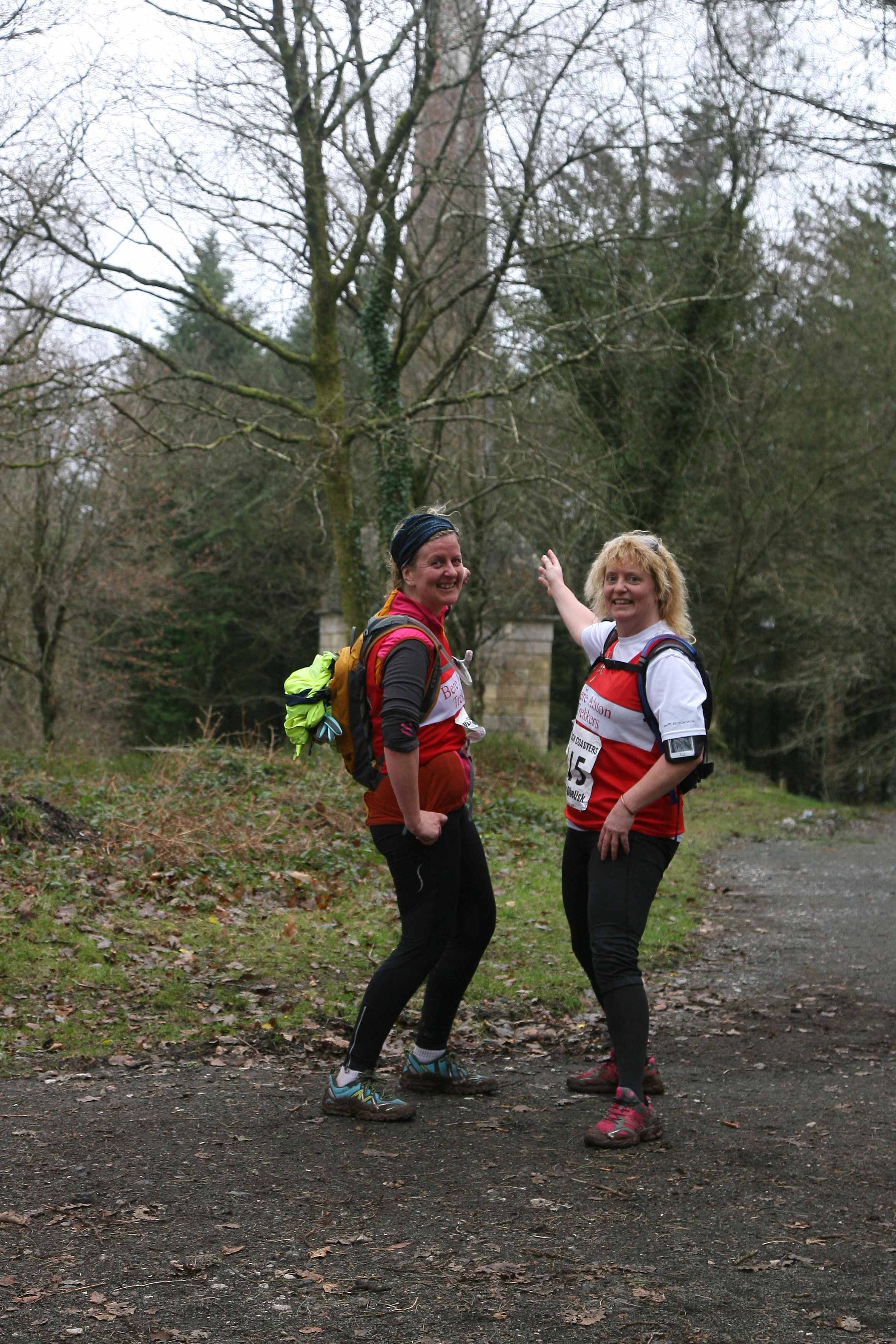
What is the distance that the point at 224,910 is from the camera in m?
8.44

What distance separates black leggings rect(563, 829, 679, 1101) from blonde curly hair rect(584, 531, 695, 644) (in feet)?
2.63

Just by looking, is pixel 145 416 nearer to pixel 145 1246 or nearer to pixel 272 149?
pixel 272 149

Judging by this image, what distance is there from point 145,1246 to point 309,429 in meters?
20.0

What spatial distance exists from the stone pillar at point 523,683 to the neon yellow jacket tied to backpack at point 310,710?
19.9m

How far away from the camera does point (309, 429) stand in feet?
73.9

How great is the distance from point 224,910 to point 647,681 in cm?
478

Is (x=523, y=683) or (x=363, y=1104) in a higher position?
(x=523, y=683)

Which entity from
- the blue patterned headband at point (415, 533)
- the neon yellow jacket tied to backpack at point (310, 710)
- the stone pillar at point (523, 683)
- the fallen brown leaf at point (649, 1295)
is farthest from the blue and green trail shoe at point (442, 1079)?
the stone pillar at point (523, 683)

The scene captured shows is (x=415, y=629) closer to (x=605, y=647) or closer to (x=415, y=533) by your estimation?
(x=415, y=533)

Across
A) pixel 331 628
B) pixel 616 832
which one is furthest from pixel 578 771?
pixel 331 628

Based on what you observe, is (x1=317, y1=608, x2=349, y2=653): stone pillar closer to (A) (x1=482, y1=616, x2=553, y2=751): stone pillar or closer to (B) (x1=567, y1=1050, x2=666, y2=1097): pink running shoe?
(A) (x1=482, y1=616, x2=553, y2=751): stone pillar

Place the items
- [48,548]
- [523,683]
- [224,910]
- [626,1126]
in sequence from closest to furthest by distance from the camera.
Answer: [626,1126] → [224,910] → [48,548] → [523,683]

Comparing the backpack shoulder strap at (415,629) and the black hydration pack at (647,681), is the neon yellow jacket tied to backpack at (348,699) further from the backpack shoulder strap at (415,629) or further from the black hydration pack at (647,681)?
the black hydration pack at (647,681)

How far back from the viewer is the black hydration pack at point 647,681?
4469 mm
